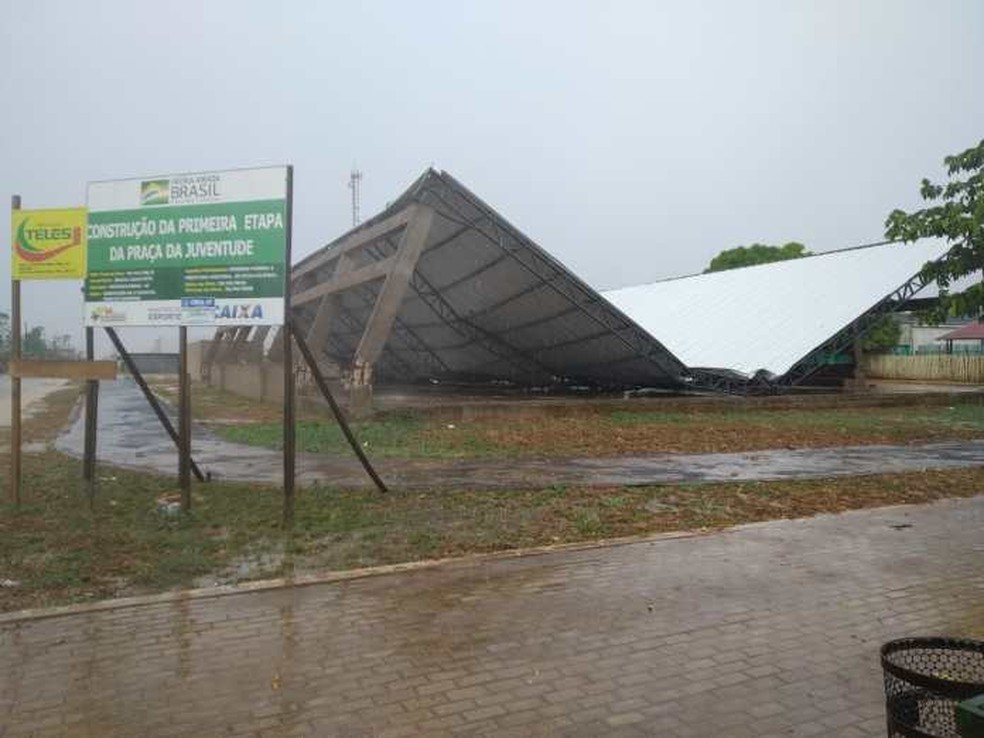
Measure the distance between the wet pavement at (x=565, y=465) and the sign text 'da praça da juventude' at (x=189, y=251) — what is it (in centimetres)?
307

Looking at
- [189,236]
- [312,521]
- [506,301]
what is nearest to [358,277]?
[506,301]

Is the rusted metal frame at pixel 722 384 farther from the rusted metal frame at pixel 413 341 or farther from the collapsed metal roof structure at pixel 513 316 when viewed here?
the rusted metal frame at pixel 413 341

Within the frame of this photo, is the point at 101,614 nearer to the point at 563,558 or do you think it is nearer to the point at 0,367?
the point at 563,558

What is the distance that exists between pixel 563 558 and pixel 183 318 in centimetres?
446

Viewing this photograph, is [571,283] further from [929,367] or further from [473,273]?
[929,367]

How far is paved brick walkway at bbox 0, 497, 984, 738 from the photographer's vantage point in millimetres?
4004

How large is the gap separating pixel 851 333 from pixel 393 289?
681 inches

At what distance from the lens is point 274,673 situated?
14.8 ft

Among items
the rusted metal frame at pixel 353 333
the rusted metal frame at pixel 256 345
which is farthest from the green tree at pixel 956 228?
the rusted metal frame at pixel 256 345

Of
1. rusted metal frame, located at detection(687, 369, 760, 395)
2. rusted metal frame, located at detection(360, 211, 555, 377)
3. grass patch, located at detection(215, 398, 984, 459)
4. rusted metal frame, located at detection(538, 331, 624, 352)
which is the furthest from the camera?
rusted metal frame, located at detection(360, 211, 555, 377)

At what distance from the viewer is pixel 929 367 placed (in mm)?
44000

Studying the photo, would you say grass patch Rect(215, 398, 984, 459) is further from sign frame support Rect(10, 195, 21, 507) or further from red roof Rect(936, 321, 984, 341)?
red roof Rect(936, 321, 984, 341)

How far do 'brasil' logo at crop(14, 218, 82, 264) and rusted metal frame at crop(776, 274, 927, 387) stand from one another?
23847mm

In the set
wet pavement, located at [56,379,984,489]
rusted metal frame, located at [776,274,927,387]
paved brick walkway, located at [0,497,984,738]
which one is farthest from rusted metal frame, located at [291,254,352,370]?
paved brick walkway, located at [0,497,984,738]
